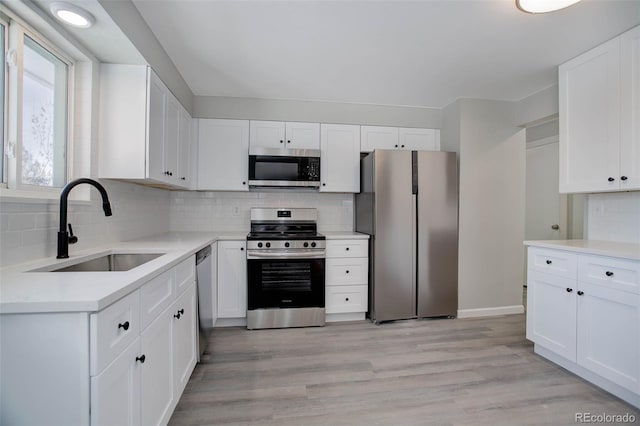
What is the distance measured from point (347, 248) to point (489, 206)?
1.75 m

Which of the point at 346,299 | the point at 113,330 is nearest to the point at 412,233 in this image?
the point at 346,299

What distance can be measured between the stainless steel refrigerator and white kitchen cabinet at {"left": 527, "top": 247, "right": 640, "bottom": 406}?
84 centimetres

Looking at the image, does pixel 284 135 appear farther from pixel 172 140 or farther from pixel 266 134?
pixel 172 140

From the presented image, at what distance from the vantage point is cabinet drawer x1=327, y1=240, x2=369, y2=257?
117 inches

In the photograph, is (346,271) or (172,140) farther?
(346,271)

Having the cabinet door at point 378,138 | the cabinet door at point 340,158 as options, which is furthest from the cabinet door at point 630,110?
the cabinet door at point 340,158

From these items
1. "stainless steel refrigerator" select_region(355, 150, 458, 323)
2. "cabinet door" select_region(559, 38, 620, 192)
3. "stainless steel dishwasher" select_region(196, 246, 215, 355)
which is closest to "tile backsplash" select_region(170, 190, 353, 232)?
"stainless steel refrigerator" select_region(355, 150, 458, 323)

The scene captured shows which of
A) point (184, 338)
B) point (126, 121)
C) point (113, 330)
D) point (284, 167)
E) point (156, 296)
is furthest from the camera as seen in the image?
point (284, 167)

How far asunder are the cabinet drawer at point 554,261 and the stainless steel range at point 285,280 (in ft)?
6.05

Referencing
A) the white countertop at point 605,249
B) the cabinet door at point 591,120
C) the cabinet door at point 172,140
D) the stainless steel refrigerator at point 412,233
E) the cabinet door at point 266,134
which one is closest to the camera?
the white countertop at point 605,249

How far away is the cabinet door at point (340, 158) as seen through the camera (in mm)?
3268

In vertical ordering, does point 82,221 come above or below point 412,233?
above

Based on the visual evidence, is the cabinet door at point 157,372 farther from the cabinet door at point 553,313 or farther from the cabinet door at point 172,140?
the cabinet door at point 553,313

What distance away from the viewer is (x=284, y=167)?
3.09 metres
